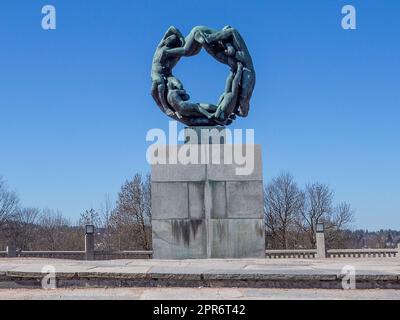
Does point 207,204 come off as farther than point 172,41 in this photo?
No

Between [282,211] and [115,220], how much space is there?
2020 centimetres

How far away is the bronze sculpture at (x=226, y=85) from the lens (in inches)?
476

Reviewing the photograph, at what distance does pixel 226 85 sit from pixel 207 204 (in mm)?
3090

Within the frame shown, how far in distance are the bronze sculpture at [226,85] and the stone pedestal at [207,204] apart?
3.22ft

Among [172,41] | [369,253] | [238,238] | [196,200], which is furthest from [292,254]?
[172,41]

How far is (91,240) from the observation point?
28.3 m

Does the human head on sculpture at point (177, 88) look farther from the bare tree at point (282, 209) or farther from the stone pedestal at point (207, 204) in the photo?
the bare tree at point (282, 209)

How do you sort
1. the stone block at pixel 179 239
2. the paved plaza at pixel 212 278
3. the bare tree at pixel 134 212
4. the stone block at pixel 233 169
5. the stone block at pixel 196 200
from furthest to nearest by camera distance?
the bare tree at pixel 134 212 < the stone block at pixel 233 169 < the stone block at pixel 196 200 < the stone block at pixel 179 239 < the paved plaza at pixel 212 278

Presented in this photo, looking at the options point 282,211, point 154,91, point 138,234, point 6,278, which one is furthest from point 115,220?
point 6,278

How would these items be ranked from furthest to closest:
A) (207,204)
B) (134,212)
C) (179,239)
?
(134,212) < (207,204) < (179,239)

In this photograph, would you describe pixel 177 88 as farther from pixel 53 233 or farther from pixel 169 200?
pixel 53 233

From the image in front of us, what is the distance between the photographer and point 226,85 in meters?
12.3

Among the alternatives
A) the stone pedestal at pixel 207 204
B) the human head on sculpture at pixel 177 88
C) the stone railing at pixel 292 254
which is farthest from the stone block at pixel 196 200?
the stone railing at pixel 292 254

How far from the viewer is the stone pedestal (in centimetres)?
1116
